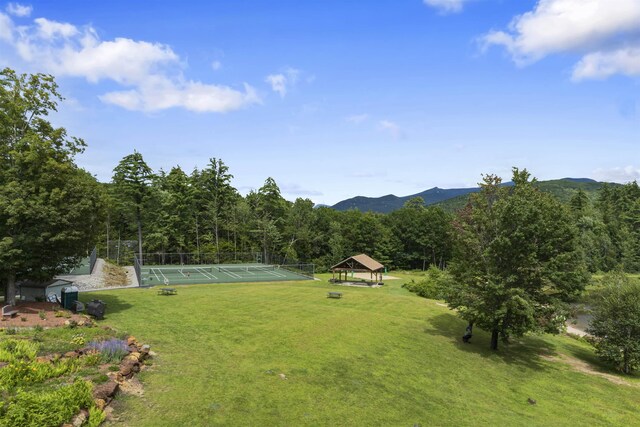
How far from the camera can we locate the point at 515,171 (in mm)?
37000

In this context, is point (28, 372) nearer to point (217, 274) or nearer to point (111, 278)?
point (111, 278)

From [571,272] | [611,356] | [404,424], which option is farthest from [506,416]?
[611,356]

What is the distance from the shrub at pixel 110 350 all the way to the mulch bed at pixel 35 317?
4.64m

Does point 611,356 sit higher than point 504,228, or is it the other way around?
point 504,228

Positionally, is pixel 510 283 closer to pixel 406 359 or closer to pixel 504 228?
pixel 504 228

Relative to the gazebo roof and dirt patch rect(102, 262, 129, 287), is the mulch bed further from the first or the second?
the gazebo roof

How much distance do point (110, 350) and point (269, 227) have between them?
54.4 meters

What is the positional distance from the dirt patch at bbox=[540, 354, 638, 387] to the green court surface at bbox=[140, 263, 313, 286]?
97.4ft

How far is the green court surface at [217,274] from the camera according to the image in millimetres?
41750

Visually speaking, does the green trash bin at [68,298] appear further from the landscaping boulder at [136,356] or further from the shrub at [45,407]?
the shrub at [45,407]

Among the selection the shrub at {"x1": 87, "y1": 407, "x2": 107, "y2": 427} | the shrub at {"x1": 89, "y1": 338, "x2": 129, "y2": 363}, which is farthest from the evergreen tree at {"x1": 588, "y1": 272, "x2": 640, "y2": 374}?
the shrub at {"x1": 87, "y1": 407, "x2": 107, "y2": 427}

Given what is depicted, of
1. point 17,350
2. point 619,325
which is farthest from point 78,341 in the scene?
point 619,325

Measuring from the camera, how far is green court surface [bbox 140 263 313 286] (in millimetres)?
41750

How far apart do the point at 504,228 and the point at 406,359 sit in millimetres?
10984
